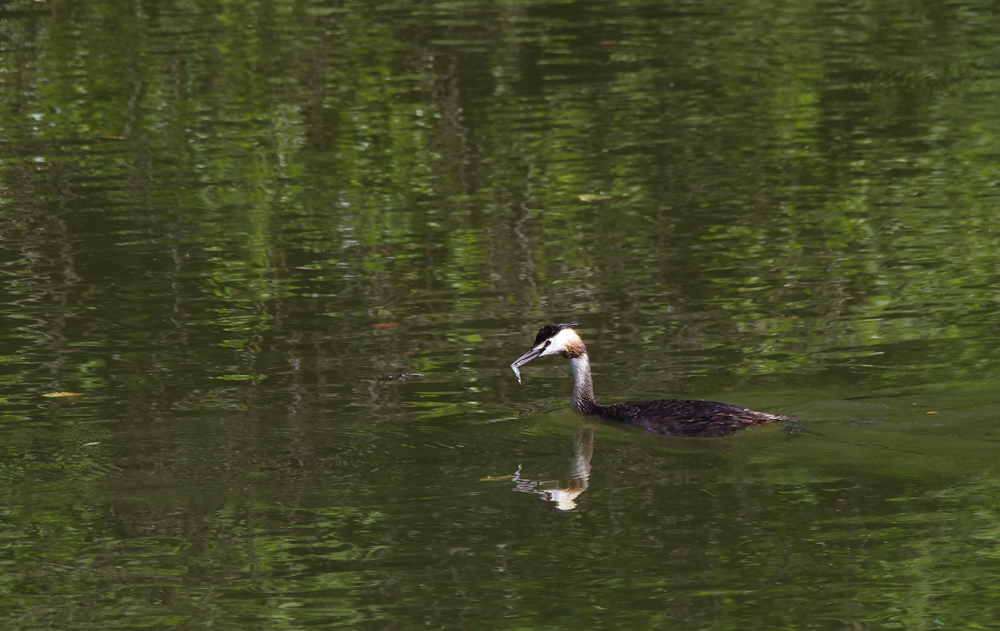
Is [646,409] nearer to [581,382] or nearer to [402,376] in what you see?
[581,382]

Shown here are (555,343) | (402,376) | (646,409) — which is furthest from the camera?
(402,376)

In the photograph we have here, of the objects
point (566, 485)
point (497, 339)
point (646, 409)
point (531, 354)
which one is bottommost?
point (566, 485)

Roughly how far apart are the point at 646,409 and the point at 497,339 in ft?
6.64

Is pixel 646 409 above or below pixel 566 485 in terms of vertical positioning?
above

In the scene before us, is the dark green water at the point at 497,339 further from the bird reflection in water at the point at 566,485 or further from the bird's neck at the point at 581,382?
the bird's neck at the point at 581,382

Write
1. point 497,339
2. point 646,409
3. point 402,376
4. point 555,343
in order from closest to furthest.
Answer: point 646,409, point 555,343, point 402,376, point 497,339

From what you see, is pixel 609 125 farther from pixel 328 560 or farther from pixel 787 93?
pixel 328 560

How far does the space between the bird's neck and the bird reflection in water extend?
0.83 metres

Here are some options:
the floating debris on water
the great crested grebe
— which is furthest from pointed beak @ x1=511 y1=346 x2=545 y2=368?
the floating debris on water

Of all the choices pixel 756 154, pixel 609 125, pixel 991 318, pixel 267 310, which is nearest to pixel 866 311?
pixel 991 318

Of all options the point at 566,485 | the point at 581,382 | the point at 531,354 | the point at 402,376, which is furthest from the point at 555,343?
the point at 566,485

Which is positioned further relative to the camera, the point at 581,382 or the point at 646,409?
the point at 581,382

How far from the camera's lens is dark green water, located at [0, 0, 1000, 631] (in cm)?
721

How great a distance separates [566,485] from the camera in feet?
27.7
